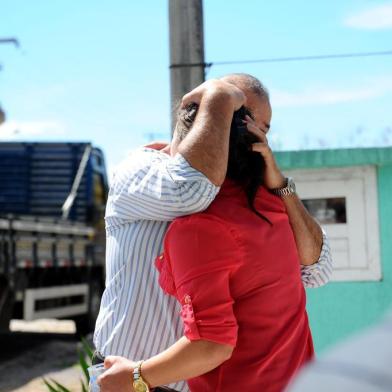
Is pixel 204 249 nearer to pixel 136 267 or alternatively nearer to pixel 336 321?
pixel 136 267

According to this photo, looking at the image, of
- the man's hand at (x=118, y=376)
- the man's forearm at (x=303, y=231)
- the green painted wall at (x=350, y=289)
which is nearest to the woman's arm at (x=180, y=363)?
the man's hand at (x=118, y=376)

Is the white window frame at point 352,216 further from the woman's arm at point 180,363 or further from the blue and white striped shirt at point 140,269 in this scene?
the woman's arm at point 180,363

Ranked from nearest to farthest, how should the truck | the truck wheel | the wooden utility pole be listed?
1. the wooden utility pole
2. the truck
3. the truck wheel

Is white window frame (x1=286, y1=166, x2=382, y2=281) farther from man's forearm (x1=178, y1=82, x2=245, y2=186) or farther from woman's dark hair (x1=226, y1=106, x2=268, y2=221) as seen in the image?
man's forearm (x1=178, y1=82, x2=245, y2=186)

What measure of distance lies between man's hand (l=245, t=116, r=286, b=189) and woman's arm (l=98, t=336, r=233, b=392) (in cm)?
48

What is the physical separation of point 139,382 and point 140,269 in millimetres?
281

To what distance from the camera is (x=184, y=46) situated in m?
4.86

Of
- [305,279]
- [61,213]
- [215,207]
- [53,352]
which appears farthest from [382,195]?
[61,213]

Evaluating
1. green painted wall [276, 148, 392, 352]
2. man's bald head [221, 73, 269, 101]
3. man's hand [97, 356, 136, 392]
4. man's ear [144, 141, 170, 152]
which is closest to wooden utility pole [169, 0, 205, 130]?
green painted wall [276, 148, 392, 352]

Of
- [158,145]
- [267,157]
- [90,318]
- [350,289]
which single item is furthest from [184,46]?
[90,318]

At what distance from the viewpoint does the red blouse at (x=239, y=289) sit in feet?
5.32

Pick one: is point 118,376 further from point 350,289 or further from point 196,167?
point 350,289

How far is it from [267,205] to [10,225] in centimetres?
714

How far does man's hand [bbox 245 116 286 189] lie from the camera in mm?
1787
